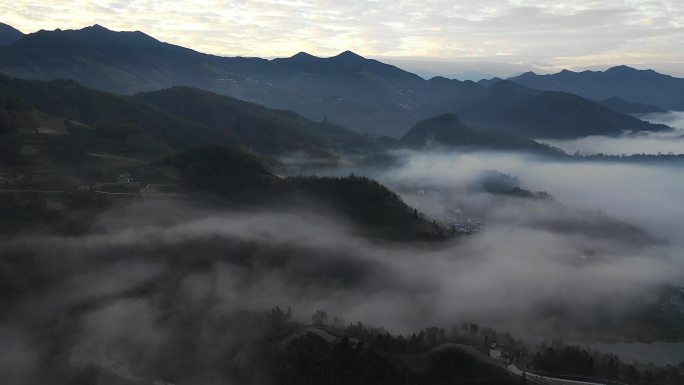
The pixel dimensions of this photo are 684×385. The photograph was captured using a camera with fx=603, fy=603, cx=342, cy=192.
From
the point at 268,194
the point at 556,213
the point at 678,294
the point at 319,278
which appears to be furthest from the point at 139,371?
the point at 556,213

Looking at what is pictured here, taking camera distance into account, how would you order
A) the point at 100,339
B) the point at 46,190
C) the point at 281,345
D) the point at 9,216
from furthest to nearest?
the point at 46,190 < the point at 9,216 < the point at 100,339 < the point at 281,345

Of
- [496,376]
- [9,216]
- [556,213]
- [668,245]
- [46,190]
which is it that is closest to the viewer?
[496,376]

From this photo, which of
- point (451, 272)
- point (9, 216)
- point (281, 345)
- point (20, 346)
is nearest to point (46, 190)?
point (9, 216)

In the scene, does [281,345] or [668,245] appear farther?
[668,245]

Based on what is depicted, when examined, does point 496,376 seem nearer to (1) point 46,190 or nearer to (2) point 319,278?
(2) point 319,278

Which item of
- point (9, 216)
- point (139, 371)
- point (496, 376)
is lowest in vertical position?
point (139, 371)

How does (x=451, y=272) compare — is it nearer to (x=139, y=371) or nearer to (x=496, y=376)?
(x=496, y=376)

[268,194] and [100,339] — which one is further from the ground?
[268,194]

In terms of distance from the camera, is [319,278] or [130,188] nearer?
[319,278]

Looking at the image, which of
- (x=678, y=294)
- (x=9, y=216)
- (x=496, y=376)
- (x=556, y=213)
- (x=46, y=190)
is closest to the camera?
(x=496, y=376)

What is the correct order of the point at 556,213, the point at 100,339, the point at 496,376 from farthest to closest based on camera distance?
the point at 556,213 → the point at 100,339 → the point at 496,376
